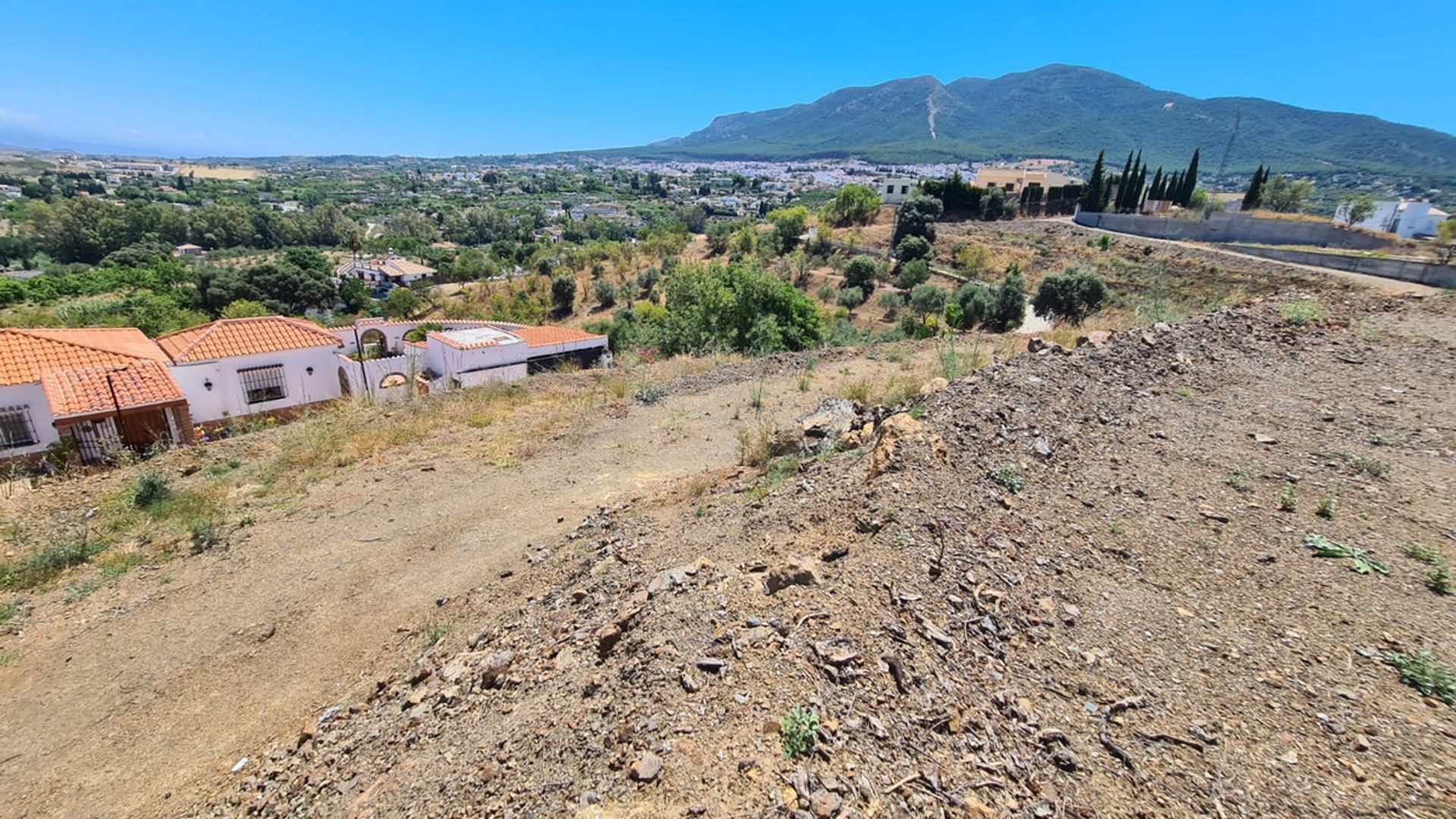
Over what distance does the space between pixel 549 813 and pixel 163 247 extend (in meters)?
89.2

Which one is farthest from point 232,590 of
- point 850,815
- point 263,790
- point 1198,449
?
point 1198,449

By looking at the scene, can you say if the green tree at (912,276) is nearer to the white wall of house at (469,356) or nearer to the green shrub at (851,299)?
the green shrub at (851,299)

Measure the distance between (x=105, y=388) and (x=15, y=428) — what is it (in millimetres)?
1889

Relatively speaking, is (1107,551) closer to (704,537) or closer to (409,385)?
(704,537)

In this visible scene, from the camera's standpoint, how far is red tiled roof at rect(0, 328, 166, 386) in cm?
1106

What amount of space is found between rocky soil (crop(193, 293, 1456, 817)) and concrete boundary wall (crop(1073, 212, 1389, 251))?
3362 cm

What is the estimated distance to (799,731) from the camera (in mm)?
2797

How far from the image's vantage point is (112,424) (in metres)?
10.7

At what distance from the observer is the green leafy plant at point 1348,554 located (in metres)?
3.98

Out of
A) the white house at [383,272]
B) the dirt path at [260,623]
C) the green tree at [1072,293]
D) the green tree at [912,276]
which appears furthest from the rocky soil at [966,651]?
the white house at [383,272]

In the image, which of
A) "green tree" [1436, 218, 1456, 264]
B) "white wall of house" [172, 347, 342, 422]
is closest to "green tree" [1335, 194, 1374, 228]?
"green tree" [1436, 218, 1456, 264]

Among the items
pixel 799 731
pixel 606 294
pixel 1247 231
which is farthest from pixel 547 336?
pixel 1247 231

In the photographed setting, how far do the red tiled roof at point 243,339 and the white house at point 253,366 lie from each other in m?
0.01

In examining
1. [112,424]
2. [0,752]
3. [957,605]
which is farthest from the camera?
[112,424]
